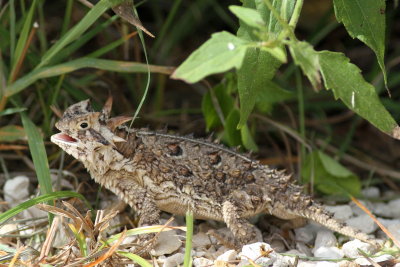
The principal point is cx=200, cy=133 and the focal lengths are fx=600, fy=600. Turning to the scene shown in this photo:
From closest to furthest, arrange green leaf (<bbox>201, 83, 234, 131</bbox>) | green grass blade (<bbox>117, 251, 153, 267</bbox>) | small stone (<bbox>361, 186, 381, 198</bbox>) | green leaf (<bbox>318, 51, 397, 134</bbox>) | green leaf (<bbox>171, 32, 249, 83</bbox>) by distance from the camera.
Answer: green leaf (<bbox>171, 32, 249, 83</bbox>) → green leaf (<bbox>318, 51, 397, 134</bbox>) → green grass blade (<bbox>117, 251, 153, 267</bbox>) → green leaf (<bbox>201, 83, 234, 131</bbox>) → small stone (<bbox>361, 186, 381, 198</bbox>)

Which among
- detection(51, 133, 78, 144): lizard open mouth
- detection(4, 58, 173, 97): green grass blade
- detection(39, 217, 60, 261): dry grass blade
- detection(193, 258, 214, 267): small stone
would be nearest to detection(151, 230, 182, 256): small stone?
detection(193, 258, 214, 267): small stone

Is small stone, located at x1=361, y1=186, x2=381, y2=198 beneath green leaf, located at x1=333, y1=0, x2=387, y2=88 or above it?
beneath

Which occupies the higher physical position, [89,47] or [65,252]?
[89,47]

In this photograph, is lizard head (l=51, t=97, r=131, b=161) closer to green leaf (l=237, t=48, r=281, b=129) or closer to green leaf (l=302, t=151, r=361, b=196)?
green leaf (l=237, t=48, r=281, b=129)

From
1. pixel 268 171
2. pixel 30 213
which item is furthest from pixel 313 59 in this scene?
pixel 30 213

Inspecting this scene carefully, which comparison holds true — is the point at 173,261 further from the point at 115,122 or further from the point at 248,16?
the point at 248,16

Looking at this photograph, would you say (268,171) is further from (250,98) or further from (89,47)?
(89,47)

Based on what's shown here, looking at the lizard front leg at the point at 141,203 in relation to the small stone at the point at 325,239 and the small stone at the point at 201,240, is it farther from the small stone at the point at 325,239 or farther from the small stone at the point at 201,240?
the small stone at the point at 325,239
